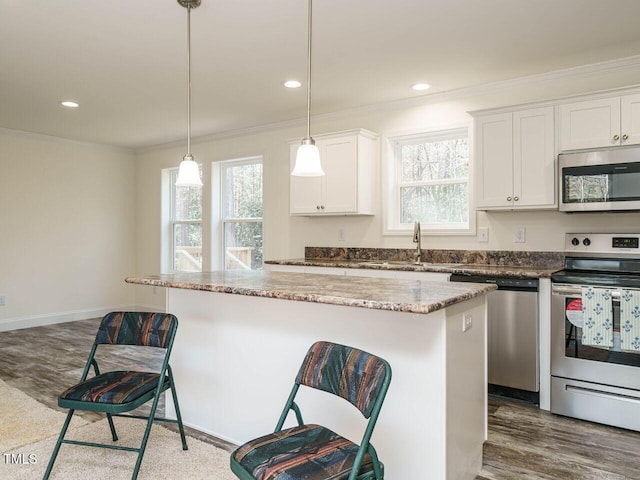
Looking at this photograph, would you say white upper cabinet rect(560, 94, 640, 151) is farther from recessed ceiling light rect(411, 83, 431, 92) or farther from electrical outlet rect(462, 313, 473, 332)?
electrical outlet rect(462, 313, 473, 332)

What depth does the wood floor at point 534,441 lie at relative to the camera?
2318mm

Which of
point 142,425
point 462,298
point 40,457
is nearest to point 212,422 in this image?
point 142,425

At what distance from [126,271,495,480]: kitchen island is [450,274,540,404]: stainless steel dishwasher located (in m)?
1.00

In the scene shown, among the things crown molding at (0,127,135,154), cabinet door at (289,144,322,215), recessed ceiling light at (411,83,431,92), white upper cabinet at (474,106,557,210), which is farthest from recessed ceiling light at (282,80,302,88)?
crown molding at (0,127,135,154)

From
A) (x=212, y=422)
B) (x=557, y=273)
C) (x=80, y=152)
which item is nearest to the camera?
(x=212, y=422)

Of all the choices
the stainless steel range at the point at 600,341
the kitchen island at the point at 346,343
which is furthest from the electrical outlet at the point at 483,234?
the kitchen island at the point at 346,343

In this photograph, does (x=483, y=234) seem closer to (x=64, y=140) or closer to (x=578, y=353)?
(x=578, y=353)

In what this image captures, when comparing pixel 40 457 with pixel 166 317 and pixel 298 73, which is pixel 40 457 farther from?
pixel 298 73

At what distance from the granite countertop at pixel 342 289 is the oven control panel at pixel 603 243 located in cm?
161

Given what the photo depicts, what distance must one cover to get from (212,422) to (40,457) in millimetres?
888

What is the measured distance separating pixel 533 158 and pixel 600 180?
0.48 meters

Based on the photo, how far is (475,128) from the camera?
12.2 feet

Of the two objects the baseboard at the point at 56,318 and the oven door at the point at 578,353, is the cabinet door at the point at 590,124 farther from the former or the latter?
the baseboard at the point at 56,318

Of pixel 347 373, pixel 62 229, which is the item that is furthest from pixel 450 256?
pixel 62 229
